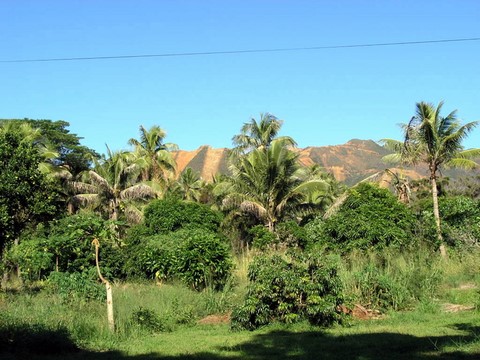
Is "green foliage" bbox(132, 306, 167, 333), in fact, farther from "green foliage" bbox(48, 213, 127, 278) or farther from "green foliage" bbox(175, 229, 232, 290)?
"green foliage" bbox(175, 229, 232, 290)

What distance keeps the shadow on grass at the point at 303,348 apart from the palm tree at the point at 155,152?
28533 mm

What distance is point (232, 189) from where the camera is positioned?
31.4 meters

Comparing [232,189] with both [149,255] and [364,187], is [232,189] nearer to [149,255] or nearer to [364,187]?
[364,187]

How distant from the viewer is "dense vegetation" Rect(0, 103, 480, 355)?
1165cm

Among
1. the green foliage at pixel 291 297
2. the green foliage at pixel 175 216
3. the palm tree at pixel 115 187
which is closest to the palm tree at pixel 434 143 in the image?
the green foliage at pixel 175 216

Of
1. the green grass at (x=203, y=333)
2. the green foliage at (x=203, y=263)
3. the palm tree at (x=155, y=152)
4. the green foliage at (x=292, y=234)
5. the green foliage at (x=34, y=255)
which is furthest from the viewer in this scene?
the palm tree at (x=155, y=152)

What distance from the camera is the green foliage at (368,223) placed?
21641 millimetres

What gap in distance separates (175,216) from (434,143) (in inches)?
486

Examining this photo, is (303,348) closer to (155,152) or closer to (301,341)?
(301,341)

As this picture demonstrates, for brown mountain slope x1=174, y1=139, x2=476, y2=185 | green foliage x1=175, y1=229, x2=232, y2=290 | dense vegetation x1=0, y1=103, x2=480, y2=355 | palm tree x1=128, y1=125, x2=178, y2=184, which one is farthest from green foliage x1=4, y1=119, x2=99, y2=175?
brown mountain slope x1=174, y1=139, x2=476, y2=185

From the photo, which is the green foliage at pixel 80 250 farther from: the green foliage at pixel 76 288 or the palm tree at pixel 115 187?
the palm tree at pixel 115 187

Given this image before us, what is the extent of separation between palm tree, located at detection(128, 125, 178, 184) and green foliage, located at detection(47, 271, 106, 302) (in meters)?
23.5

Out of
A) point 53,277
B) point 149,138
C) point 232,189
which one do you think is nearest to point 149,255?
point 53,277

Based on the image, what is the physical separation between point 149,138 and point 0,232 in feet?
57.6
